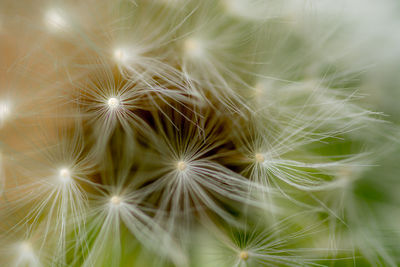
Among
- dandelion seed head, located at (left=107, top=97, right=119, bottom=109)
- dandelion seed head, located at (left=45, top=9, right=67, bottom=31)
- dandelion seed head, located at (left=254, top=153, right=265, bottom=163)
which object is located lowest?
dandelion seed head, located at (left=254, top=153, right=265, bottom=163)

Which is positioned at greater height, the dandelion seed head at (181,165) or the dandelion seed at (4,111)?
the dandelion seed at (4,111)

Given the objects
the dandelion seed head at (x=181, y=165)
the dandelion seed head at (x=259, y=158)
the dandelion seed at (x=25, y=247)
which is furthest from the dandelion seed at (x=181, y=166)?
the dandelion seed at (x=25, y=247)

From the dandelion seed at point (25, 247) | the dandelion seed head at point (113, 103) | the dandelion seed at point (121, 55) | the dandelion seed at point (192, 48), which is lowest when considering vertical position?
the dandelion seed at point (25, 247)

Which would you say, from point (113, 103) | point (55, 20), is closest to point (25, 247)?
point (113, 103)

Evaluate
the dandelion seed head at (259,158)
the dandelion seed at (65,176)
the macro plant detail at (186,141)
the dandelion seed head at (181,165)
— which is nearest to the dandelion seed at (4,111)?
the macro plant detail at (186,141)

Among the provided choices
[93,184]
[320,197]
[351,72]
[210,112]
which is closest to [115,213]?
[93,184]

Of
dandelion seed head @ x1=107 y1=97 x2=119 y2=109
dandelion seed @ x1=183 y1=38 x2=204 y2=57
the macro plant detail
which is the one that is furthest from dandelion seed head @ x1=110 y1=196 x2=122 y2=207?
dandelion seed @ x1=183 y1=38 x2=204 y2=57

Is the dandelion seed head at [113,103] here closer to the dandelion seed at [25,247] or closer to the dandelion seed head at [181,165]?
the dandelion seed head at [181,165]

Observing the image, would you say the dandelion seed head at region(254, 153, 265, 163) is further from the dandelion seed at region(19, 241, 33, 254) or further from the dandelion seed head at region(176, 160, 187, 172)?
the dandelion seed at region(19, 241, 33, 254)

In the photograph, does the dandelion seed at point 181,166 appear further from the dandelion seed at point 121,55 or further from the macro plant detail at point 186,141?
the dandelion seed at point 121,55
